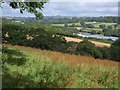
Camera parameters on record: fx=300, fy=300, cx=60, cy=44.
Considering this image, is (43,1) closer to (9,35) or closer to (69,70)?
(69,70)

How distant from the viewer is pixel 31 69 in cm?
1341

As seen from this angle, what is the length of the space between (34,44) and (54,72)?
147 ft

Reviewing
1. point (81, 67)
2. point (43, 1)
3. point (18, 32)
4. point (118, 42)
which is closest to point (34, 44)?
point (18, 32)

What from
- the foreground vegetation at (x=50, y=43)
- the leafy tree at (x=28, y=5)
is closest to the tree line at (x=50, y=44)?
the foreground vegetation at (x=50, y=43)

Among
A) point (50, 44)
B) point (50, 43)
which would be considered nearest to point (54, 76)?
point (50, 44)

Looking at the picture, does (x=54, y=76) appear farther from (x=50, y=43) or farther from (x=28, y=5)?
(x=50, y=43)

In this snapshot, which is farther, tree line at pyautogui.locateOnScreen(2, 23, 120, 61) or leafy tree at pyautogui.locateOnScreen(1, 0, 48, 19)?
tree line at pyautogui.locateOnScreen(2, 23, 120, 61)

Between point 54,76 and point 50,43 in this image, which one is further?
point 50,43

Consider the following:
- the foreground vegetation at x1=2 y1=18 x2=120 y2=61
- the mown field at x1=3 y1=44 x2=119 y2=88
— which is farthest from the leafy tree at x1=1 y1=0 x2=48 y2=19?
the foreground vegetation at x1=2 y1=18 x2=120 y2=61

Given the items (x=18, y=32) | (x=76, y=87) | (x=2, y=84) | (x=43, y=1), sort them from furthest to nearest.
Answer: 1. (x=18, y=32)
2. (x=43, y=1)
3. (x=76, y=87)
4. (x=2, y=84)

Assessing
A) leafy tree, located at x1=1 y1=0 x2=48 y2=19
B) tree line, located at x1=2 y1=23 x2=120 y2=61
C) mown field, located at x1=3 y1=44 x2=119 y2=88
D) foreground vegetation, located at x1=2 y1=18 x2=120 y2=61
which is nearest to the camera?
mown field, located at x1=3 y1=44 x2=119 y2=88

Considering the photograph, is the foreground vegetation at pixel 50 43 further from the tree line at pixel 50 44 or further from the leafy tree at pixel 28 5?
the leafy tree at pixel 28 5

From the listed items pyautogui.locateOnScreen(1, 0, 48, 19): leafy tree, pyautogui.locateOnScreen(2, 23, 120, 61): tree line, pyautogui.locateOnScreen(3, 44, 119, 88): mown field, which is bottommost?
pyautogui.locateOnScreen(2, 23, 120, 61): tree line

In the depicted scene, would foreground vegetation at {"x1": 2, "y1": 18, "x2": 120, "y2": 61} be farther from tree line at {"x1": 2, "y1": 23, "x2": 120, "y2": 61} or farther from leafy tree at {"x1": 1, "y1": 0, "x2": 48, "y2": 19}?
leafy tree at {"x1": 1, "y1": 0, "x2": 48, "y2": 19}
